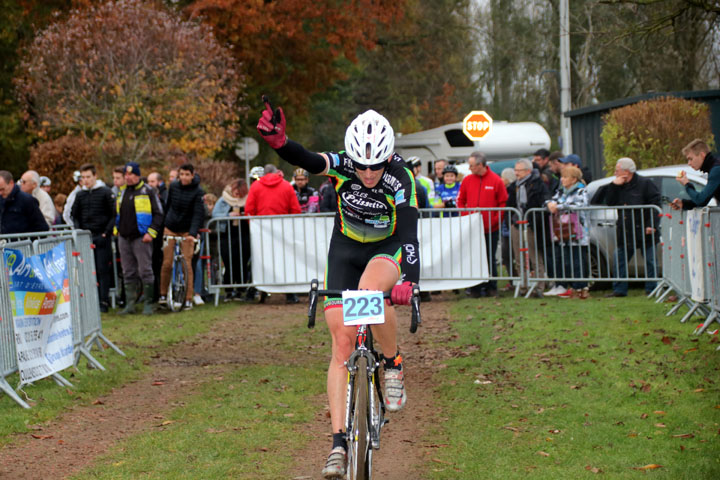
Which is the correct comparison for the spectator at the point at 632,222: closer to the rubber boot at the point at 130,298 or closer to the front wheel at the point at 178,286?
the front wheel at the point at 178,286

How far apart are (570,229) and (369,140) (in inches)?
397

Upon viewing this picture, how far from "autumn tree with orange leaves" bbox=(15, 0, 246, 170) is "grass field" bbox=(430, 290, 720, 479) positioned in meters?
15.1

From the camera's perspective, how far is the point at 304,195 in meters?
18.6

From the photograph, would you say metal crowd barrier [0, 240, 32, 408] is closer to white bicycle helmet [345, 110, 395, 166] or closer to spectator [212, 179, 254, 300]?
white bicycle helmet [345, 110, 395, 166]

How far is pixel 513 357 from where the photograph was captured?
36.8 feet

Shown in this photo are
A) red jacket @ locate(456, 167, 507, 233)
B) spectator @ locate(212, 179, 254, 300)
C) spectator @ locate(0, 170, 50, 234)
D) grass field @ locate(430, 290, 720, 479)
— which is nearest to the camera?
grass field @ locate(430, 290, 720, 479)

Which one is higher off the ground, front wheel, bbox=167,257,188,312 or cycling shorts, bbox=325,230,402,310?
cycling shorts, bbox=325,230,402,310

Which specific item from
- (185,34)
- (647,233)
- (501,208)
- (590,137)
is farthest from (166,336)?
(590,137)

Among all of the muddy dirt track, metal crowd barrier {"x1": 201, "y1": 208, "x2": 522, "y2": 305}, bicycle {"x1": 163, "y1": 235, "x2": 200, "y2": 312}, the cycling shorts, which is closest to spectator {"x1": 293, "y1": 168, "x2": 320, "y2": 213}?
metal crowd barrier {"x1": 201, "y1": 208, "x2": 522, "y2": 305}

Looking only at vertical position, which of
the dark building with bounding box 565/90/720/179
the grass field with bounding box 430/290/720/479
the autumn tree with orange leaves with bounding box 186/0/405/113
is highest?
the autumn tree with orange leaves with bounding box 186/0/405/113

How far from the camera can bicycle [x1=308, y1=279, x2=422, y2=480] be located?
5871 mm

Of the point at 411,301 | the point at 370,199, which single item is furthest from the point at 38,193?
the point at 411,301

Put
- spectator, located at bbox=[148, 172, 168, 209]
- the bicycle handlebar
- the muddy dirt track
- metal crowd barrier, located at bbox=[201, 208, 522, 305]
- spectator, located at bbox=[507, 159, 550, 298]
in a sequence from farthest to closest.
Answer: spectator, located at bbox=[148, 172, 168, 209], metal crowd barrier, located at bbox=[201, 208, 522, 305], spectator, located at bbox=[507, 159, 550, 298], the muddy dirt track, the bicycle handlebar

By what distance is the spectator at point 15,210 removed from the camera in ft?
44.5
